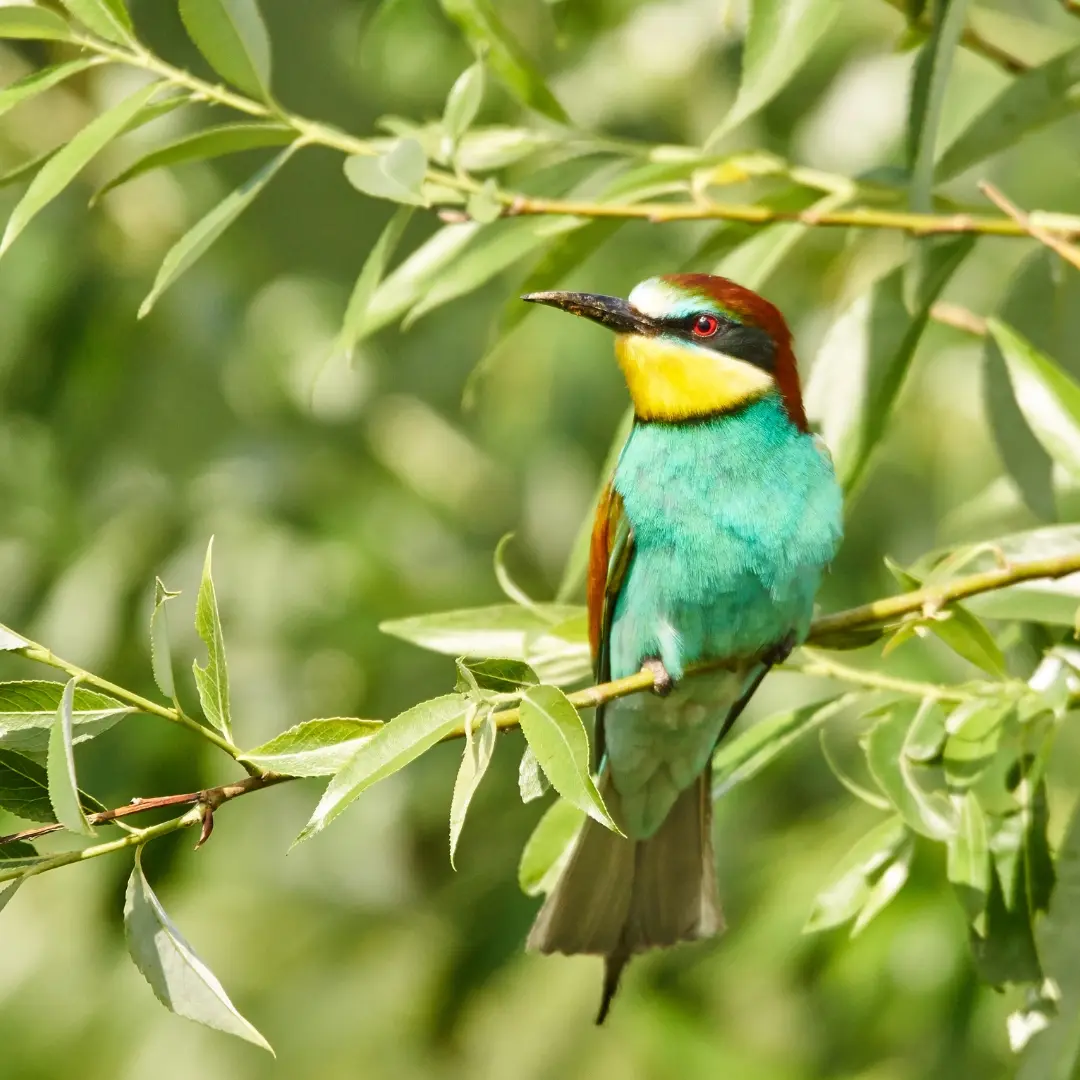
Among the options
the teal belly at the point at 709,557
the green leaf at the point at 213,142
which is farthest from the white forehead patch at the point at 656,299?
the green leaf at the point at 213,142

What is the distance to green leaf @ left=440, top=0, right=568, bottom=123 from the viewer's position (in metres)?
1.91

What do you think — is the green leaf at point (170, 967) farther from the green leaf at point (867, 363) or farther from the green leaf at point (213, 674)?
the green leaf at point (867, 363)

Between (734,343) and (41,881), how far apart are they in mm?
2155

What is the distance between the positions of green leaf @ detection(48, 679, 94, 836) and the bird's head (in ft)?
3.54

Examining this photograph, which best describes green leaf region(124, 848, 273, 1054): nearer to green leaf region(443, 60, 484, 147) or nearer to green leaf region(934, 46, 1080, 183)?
green leaf region(443, 60, 484, 147)

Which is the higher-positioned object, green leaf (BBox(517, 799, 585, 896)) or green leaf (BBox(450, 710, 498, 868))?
green leaf (BBox(450, 710, 498, 868))

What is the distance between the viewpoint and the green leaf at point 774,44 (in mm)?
1688

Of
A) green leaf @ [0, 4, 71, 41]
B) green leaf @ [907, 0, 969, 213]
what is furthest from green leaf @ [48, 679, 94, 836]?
green leaf @ [907, 0, 969, 213]

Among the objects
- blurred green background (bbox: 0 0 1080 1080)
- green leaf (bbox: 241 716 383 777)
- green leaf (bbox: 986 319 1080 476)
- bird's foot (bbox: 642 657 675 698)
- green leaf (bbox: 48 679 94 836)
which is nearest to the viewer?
green leaf (bbox: 48 679 94 836)

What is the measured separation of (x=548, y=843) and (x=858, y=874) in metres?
0.35

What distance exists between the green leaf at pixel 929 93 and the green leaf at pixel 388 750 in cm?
81

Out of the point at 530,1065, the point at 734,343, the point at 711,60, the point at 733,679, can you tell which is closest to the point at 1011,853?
the point at 733,679

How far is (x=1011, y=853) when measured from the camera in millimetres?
1715

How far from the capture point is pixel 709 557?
1.99m
